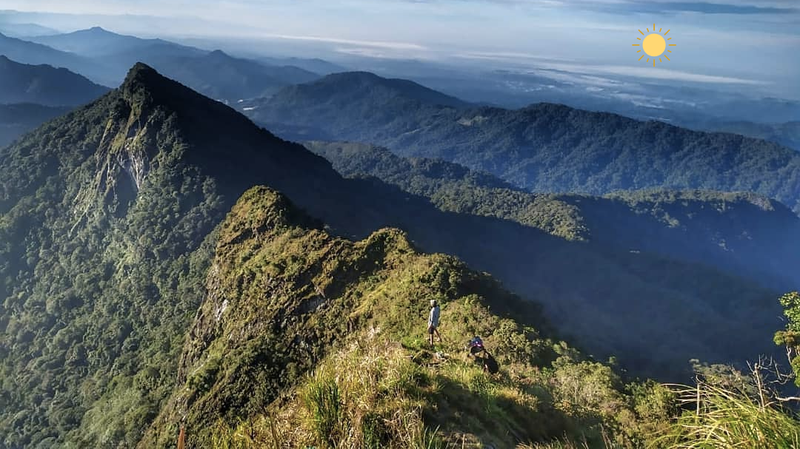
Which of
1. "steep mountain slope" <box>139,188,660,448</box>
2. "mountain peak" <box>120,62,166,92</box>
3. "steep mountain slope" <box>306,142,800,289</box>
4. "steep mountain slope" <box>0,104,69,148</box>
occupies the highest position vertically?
"mountain peak" <box>120,62,166,92</box>

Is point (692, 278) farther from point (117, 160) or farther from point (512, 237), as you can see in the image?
point (117, 160)

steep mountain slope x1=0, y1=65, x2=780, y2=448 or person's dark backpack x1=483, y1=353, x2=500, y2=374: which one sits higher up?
person's dark backpack x1=483, y1=353, x2=500, y2=374

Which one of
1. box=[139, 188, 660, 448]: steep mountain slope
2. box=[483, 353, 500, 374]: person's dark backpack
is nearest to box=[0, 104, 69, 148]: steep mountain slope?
box=[139, 188, 660, 448]: steep mountain slope

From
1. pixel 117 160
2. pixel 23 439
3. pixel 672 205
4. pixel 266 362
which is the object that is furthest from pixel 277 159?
pixel 672 205

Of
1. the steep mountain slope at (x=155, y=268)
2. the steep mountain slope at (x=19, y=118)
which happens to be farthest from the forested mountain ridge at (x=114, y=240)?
the steep mountain slope at (x=19, y=118)

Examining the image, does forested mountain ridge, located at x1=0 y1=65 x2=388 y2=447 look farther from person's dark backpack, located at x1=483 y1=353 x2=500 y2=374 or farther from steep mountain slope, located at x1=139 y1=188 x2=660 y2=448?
person's dark backpack, located at x1=483 y1=353 x2=500 y2=374

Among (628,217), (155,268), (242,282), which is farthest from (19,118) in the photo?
(628,217)

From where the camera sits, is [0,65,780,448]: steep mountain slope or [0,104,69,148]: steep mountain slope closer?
[0,65,780,448]: steep mountain slope
